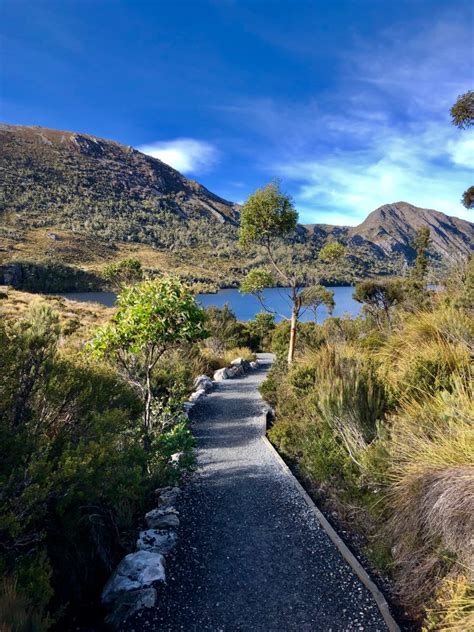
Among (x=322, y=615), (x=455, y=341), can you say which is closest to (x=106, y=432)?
(x=322, y=615)

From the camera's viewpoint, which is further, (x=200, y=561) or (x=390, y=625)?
(x=200, y=561)

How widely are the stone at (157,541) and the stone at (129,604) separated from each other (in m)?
0.59

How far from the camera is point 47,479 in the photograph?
7.20 ft

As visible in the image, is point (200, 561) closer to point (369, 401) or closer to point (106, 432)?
point (106, 432)

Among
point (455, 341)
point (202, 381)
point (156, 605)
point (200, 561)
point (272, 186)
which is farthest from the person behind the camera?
point (202, 381)

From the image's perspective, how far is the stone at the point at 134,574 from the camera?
2.79 meters

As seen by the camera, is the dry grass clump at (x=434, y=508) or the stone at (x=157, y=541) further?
the stone at (x=157, y=541)

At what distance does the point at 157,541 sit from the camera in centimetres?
354

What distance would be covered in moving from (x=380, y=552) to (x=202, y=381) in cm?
779

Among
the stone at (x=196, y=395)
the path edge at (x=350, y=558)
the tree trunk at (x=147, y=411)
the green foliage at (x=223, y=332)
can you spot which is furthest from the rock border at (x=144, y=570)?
the green foliage at (x=223, y=332)

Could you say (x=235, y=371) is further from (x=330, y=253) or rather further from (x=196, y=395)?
(x=330, y=253)

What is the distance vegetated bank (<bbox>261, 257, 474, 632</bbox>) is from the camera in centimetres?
227

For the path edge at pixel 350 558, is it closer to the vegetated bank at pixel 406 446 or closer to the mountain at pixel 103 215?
the vegetated bank at pixel 406 446

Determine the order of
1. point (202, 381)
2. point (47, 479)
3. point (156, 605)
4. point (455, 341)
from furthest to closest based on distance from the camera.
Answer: point (202, 381), point (455, 341), point (156, 605), point (47, 479)
